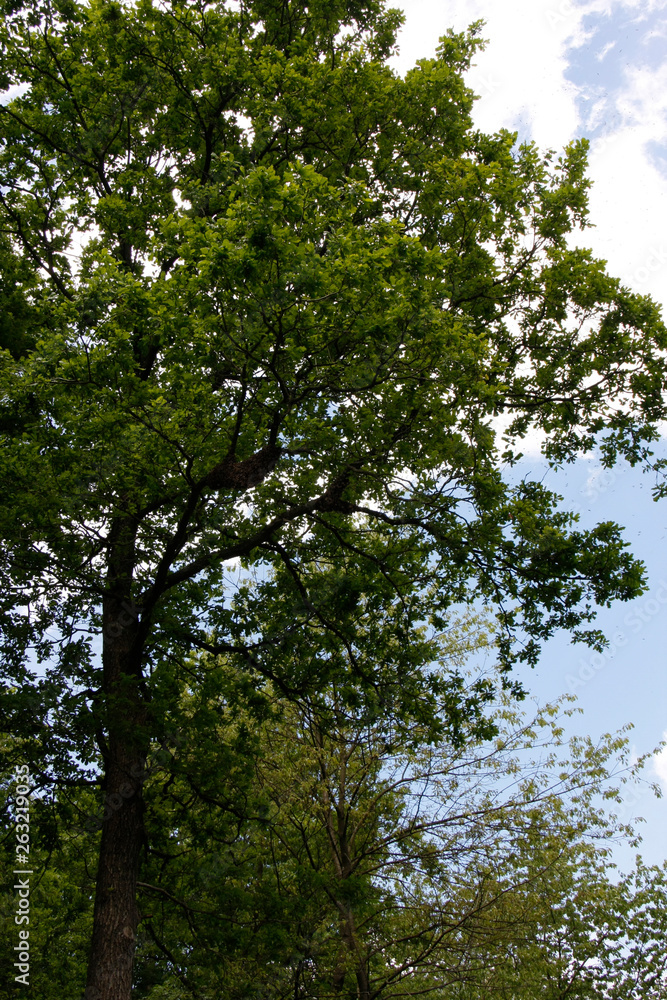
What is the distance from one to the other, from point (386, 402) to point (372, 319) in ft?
4.80

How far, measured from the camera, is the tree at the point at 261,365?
7.63m

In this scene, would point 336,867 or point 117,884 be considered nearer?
point 117,884

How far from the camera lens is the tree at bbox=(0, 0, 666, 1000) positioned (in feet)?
25.0

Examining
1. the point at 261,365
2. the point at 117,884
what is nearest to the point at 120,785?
the point at 117,884

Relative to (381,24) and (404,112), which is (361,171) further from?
(381,24)

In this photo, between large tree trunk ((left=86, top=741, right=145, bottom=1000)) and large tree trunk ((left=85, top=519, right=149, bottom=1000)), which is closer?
large tree trunk ((left=86, top=741, right=145, bottom=1000))

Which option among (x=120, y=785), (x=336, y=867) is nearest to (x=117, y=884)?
(x=120, y=785)

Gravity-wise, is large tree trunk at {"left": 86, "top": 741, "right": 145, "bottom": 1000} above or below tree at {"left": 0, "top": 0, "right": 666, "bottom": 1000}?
below

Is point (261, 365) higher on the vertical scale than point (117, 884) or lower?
higher

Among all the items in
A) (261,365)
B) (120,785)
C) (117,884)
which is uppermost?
(261,365)

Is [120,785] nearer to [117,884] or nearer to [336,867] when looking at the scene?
[117,884]

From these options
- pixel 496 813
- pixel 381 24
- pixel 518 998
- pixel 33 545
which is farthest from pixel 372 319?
pixel 518 998

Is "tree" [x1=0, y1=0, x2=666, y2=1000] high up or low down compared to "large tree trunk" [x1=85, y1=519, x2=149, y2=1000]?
up

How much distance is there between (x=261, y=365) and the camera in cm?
755
